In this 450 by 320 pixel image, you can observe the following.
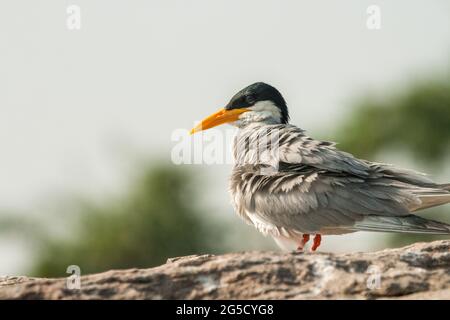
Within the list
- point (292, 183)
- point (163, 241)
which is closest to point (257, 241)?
point (163, 241)

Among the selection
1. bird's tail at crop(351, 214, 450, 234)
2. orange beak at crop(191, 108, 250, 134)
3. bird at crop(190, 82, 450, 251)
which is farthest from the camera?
orange beak at crop(191, 108, 250, 134)

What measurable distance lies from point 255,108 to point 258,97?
124 millimetres

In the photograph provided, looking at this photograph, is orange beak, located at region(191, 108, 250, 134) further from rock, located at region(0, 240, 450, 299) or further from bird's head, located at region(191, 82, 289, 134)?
rock, located at region(0, 240, 450, 299)

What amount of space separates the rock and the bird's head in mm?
4005

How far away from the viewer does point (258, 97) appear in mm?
10758

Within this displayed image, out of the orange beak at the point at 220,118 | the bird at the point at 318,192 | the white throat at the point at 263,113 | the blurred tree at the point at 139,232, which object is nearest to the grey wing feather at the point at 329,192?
the bird at the point at 318,192

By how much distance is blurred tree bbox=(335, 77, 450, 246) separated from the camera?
24688 mm

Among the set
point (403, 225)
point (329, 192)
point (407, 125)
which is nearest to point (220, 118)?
point (329, 192)

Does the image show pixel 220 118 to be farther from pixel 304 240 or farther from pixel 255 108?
pixel 304 240

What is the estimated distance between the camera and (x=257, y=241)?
64.5 feet

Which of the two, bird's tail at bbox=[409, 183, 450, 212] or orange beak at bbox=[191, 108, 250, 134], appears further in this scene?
orange beak at bbox=[191, 108, 250, 134]

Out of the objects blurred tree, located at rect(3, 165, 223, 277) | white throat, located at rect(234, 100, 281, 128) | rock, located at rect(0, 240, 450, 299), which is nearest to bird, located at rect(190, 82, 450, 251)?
white throat, located at rect(234, 100, 281, 128)

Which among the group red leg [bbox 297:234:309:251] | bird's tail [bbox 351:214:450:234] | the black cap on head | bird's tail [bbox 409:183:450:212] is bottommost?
red leg [bbox 297:234:309:251]
